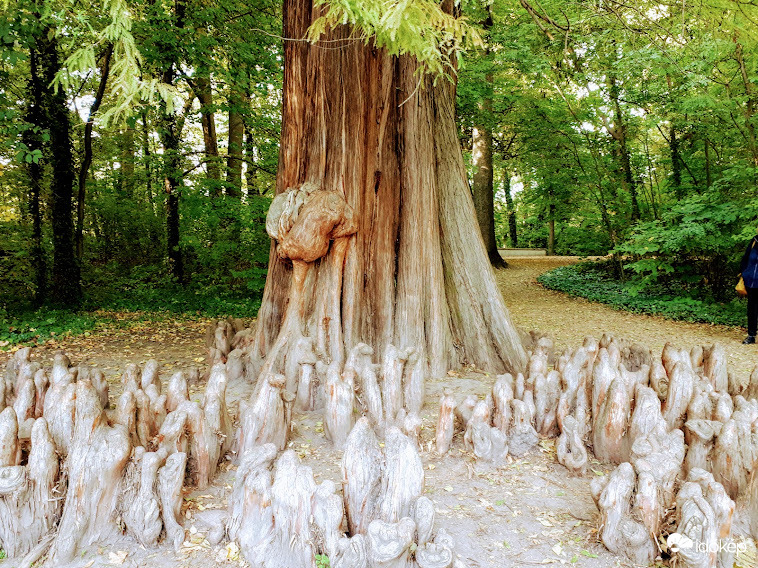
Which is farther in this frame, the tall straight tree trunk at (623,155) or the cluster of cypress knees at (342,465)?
the tall straight tree trunk at (623,155)

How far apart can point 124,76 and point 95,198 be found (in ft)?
37.7

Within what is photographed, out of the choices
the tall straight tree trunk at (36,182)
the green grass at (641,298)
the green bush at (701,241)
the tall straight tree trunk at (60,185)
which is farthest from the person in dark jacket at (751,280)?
the tall straight tree trunk at (36,182)

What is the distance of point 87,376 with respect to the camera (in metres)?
3.62

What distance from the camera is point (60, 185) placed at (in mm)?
8688

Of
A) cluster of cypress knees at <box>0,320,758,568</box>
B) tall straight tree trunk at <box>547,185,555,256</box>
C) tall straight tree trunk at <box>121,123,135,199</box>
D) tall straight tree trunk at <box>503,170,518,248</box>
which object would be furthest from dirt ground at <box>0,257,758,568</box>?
tall straight tree trunk at <box>503,170,518,248</box>

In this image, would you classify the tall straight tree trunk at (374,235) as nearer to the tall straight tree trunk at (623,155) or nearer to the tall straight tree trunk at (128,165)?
the tall straight tree trunk at (623,155)

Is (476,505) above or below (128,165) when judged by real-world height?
below

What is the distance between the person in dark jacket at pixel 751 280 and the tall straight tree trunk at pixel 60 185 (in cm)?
1169

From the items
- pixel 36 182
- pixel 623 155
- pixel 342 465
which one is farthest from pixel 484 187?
pixel 342 465

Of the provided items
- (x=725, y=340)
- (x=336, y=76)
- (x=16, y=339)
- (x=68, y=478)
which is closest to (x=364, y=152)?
Answer: (x=336, y=76)

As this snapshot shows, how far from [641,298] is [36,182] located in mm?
12952

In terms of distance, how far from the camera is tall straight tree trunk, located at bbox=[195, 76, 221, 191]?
9355mm

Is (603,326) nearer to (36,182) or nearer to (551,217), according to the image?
(36,182)

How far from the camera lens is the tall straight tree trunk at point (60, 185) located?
8.45 meters
